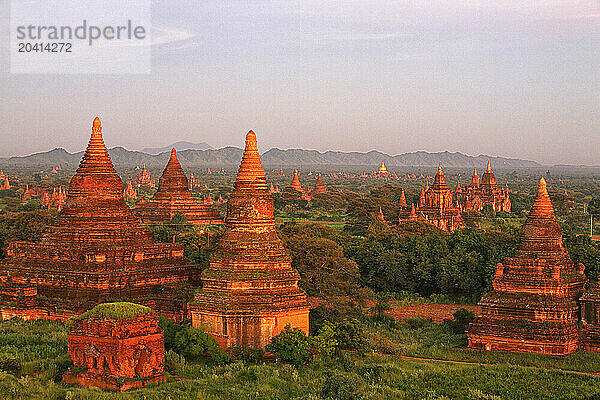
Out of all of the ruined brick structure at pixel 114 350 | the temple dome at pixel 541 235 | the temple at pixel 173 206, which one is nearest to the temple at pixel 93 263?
the ruined brick structure at pixel 114 350

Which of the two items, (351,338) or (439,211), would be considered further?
(439,211)

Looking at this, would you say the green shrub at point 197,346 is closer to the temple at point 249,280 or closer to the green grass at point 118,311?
the temple at point 249,280

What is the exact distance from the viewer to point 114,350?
78.8 ft

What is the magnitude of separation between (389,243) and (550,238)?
2514 centimetres

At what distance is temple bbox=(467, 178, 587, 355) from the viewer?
31125mm

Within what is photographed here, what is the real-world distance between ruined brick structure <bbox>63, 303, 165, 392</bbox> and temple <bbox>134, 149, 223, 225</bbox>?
36732mm

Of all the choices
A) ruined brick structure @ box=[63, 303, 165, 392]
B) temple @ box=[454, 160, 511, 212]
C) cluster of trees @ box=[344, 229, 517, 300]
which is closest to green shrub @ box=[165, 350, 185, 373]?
ruined brick structure @ box=[63, 303, 165, 392]

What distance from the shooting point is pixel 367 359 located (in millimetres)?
29109

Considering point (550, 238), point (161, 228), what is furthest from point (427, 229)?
point (550, 238)

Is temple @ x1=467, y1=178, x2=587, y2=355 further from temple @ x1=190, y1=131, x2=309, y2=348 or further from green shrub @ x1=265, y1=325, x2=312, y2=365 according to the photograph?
green shrub @ x1=265, y1=325, x2=312, y2=365

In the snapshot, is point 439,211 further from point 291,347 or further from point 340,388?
point 340,388

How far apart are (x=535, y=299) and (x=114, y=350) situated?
1522 cm

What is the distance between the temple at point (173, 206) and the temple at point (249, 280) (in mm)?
31401

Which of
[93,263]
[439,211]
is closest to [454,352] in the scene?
[93,263]
